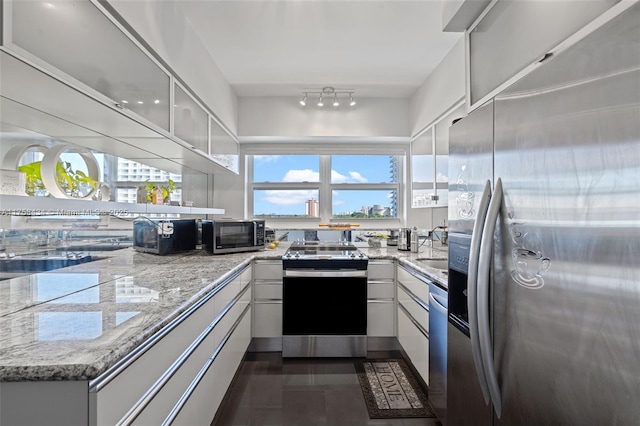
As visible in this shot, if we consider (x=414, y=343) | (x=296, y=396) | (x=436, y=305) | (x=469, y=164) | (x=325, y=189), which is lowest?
(x=296, y=396)

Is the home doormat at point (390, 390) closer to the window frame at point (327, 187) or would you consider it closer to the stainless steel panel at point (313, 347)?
the stainless steel panel at point (313, 347)

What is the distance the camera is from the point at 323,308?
2566 millimetres

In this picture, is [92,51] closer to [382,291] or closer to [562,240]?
[562,240]

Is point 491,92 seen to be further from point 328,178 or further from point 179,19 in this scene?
point 328,178

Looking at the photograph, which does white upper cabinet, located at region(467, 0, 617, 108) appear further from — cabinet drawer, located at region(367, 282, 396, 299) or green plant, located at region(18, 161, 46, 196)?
green plant, located at region(18, 161, 46, 196)

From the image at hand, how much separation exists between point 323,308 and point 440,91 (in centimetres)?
221

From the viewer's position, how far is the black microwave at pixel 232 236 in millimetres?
2537

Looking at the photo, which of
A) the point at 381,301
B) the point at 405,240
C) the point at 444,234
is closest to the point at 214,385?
the point at 381,301

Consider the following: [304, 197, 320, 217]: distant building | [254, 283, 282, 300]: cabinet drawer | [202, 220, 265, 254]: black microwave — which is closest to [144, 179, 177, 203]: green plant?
[202, 220, 265, 254]: black microwave

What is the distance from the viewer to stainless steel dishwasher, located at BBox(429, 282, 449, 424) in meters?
1.54

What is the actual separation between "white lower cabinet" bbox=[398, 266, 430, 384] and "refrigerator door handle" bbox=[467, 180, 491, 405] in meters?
0.91

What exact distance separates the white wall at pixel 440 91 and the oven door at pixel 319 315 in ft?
5.54

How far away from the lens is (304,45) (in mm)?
2465

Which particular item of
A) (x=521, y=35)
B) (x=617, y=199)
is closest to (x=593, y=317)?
(x=617, y=199)
